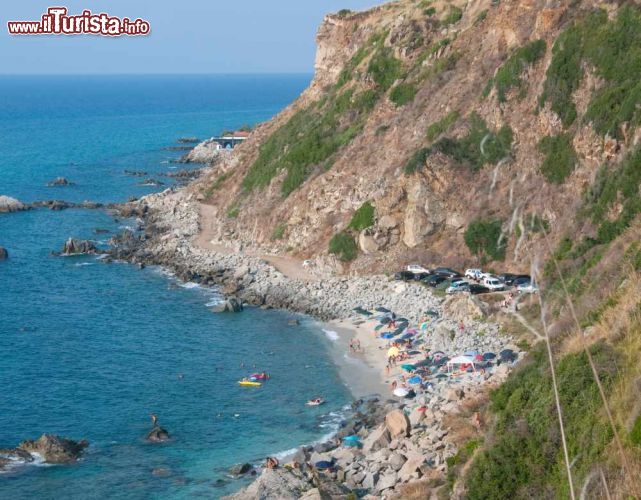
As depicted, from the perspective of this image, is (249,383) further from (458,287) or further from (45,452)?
(458,287)

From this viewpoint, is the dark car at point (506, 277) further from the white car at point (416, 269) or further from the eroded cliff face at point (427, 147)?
the white car at point (416, 269)

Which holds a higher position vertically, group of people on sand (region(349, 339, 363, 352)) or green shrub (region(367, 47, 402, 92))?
green shrub (region(367, 47, 402, 92))

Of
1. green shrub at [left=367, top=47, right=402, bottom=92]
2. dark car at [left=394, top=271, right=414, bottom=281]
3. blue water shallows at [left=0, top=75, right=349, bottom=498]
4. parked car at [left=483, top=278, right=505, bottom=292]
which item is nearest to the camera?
blue water shallows at [left=0, top=75, right=349, bottom=498]

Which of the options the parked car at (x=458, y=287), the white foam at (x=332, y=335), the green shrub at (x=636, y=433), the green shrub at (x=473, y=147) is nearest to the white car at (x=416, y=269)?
the parked car at (x=458, y=287)

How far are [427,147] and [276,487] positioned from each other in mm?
38417

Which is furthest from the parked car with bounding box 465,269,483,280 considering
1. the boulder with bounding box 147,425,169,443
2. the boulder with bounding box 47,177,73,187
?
the boulder with bounding box 47,177,73,187

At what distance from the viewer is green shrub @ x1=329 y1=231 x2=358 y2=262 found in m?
68.9

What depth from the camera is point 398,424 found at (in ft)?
136

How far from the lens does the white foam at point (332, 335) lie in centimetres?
5804

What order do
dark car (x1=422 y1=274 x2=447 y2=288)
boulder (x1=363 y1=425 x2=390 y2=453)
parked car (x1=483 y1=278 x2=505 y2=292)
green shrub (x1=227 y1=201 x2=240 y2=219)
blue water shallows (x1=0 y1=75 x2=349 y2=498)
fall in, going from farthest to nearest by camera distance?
1. green shrub (x1=227 y1=201 x2=240 y2=219)
2. dark car (x1=422 y1=274 x2=447 y2=288)
3. parked car (x1=483 y1=278 x2=505 y2=292)
4. blue water shallows (x1=0 y1=75 x2=349 y2=498)
5. boulder (x1=363 y1=425 x2=390 y2=453)

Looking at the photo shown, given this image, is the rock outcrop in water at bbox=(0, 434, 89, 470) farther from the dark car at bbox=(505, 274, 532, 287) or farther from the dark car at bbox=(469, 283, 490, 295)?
the dark car at bbox=(505, 274, 532, 287)

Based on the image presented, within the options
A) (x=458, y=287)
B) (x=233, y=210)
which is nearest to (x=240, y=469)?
(x=458, y=287)

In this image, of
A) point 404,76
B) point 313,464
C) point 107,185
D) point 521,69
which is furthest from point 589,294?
point 107,185

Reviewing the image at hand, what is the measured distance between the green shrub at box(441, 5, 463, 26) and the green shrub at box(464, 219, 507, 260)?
83.1 feet
